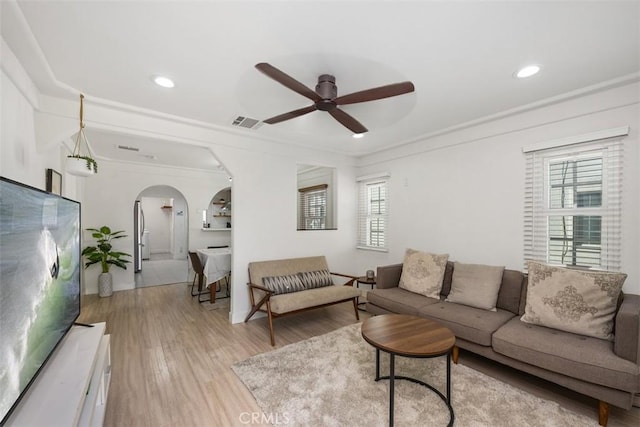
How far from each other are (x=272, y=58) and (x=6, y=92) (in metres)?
1.83

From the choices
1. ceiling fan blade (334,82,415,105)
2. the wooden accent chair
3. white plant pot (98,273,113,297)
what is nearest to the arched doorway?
white plant pot (98,273,113,297)

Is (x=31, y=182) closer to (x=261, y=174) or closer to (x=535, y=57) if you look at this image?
(x=261, y=174)

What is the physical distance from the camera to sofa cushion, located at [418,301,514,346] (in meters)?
2.38

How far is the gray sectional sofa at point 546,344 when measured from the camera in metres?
1.77

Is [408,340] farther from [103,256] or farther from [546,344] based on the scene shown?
[103,256]

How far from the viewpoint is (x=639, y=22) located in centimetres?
165

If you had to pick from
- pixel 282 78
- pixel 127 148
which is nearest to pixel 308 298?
pixel 282 78

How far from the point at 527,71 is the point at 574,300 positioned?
1.92m

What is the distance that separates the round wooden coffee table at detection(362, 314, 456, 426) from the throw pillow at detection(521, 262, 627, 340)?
3.11ft

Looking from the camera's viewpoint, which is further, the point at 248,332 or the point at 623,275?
the point at 248,332

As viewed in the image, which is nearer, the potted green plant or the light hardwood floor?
the light hardwood floor

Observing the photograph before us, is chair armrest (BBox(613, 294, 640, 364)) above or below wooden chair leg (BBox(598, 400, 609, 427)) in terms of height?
above

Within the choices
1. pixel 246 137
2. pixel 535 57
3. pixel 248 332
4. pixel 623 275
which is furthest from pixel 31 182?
pixel 623 275
